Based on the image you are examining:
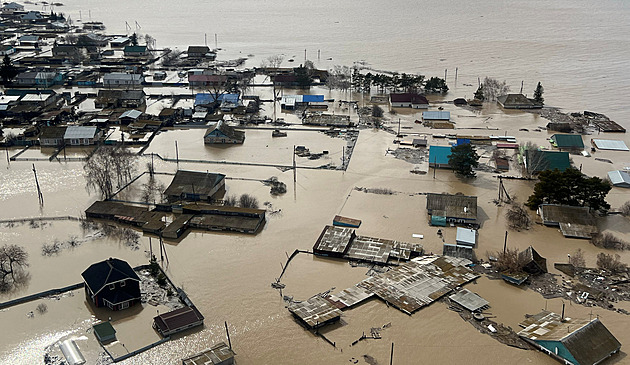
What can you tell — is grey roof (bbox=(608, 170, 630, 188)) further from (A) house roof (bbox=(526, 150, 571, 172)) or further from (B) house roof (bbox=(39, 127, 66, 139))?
(B) house roof (bbox=(39, 127, 66, 139))

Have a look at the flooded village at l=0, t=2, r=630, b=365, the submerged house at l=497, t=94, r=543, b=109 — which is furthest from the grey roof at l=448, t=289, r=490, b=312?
the submerged house at l=497, t=94, r=543, b=109

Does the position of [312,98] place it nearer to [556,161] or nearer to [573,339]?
[556,161]

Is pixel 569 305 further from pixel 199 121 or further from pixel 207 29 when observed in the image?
pixel 207 29

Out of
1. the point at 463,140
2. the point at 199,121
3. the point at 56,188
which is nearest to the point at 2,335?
the point at 56,188

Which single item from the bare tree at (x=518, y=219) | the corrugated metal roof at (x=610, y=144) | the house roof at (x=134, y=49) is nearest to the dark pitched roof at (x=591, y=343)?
the bare tree at (x=518, y=219)

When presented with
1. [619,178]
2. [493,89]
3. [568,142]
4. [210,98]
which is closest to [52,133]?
[210,98]
